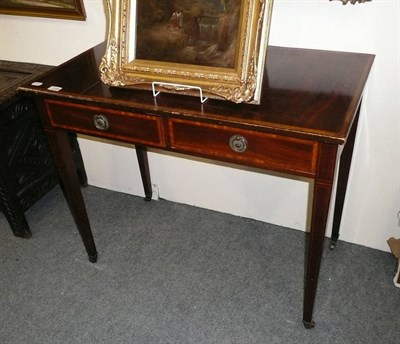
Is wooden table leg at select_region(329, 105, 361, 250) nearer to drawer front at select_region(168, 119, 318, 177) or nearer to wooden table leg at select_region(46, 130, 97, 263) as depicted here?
drawer front at select_region(168, 119, 318, 177)

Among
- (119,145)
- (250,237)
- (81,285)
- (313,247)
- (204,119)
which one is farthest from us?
(119,145)

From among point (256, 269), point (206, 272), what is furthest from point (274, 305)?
point (206, 272)

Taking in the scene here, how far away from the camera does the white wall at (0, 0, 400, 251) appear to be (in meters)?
1.37

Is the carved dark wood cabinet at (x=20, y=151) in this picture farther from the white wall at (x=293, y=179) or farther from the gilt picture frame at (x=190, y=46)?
the gilt picture frame at (x=190, y=46)

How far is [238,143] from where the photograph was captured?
44.4 inches

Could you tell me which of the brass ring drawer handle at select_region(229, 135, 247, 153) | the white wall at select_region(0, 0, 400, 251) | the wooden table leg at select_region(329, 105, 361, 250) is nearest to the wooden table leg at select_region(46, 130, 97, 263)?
the white wall at select_region(0, 0, 400, 251)

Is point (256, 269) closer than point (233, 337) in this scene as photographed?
No

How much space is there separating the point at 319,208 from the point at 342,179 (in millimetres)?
508

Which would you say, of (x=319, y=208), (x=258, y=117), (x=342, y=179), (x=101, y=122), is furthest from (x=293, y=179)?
(x=101, y=122)

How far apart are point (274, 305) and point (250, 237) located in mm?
365

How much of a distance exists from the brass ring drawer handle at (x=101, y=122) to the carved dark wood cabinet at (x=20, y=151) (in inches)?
22.7

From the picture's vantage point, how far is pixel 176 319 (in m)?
1.57

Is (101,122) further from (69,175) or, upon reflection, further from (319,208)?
(319,208)

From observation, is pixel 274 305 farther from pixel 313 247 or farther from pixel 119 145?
pixel 119 145
